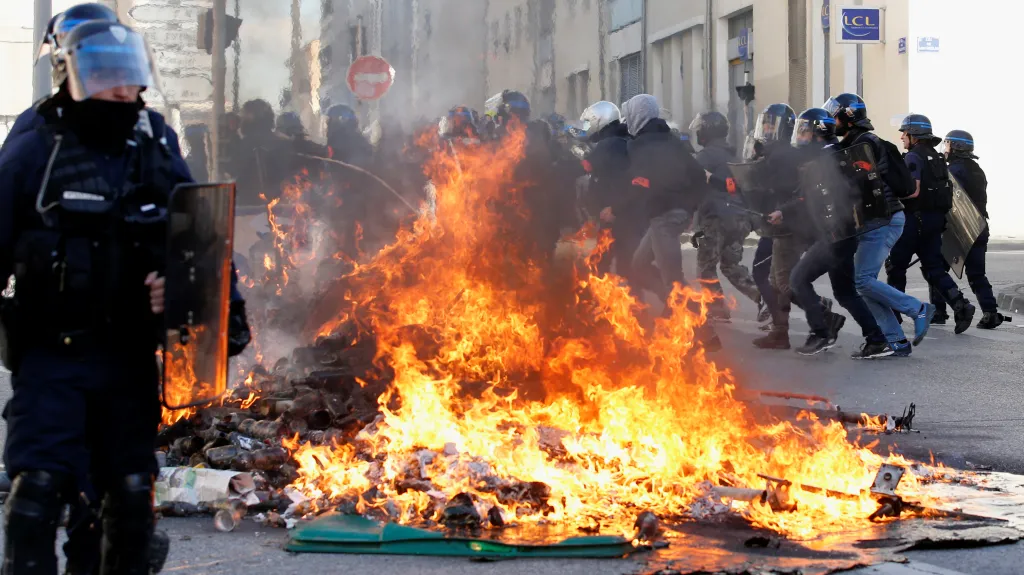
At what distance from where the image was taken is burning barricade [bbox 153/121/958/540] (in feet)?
16.3

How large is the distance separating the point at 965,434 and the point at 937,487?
4.80ft

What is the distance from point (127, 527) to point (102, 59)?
3.87 feet

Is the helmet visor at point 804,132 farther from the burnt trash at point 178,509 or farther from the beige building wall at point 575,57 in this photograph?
the burnt trash at point 178,509

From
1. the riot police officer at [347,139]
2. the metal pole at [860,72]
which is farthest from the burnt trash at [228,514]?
the metal pole at [860,72]

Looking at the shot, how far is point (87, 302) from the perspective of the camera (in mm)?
3330

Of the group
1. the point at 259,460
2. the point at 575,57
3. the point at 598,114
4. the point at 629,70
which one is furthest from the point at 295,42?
the point at 259,460

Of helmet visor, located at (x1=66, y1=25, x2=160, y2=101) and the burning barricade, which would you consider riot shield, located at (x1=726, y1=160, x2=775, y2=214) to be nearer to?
the burning barricade

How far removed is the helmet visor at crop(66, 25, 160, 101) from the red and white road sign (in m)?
9.59

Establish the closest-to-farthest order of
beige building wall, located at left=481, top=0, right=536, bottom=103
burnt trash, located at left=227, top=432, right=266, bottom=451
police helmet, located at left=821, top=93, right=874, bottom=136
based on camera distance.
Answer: burnt trash, located at left=227, top=432, right=266, bottom=451 < police helmet, located at left=821, top=93, right=874, bottom=136 < beige building wall, located at left=481, top=0, right=536, bottom=103

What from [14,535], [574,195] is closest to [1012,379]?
[574,195]

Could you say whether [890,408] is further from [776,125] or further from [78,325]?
[78,325]

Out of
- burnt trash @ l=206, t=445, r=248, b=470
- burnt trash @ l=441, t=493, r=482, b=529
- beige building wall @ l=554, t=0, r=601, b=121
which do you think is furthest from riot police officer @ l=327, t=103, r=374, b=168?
burnt trash @ l=441, t=493, r=482, b=529

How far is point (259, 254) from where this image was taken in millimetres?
11945

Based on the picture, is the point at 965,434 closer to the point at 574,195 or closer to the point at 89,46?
the point at 574,195
